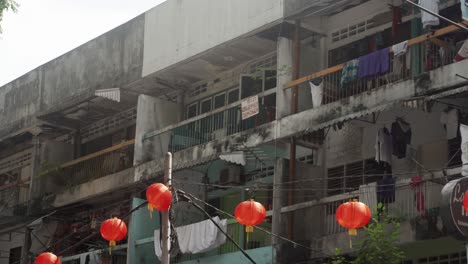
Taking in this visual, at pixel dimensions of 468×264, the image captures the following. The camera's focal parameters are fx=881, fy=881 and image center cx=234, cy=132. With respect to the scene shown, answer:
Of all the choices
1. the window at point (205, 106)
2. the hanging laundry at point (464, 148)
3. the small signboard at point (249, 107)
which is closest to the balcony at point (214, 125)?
the small signboard at point (249, 107)

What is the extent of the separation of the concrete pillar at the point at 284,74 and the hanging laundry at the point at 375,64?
2.05 meters

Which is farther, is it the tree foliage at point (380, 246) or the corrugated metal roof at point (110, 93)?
the corrugated metal roof at point (110, 93)

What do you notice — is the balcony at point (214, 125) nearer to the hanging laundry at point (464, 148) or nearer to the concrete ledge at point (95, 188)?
the concrete ledge at point (95, 188)

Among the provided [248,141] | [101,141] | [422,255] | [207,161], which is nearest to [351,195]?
[422,255]

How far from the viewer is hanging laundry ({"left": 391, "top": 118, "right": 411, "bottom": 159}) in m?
16.1

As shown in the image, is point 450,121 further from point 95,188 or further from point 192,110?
point 95,188

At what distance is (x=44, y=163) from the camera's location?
24.4m

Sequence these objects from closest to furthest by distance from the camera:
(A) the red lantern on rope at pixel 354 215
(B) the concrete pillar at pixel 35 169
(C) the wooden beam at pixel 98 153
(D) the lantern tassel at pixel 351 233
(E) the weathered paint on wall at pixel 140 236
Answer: (A) the red lantern on rope at pixel 354 215 < (D) the lantern tassel at pixel 351 233 < (E) the weathered paint on wall at pixel 140 236 < (C) the wooden beam at pixel 98 153 < (B) the concrete pillar at pixel 35 169

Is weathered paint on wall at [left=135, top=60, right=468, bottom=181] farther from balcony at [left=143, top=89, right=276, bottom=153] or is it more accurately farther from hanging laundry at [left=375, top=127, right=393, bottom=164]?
hanging laundry at [left=375, top=127, right=393, bottom=164]

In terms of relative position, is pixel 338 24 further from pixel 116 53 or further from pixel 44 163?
pixel 44 163

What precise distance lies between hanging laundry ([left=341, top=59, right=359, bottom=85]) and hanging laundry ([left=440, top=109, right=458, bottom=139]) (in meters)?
1.75

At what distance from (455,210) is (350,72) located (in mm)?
4494

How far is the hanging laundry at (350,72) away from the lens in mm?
16219

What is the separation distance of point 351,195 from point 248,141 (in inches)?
113
